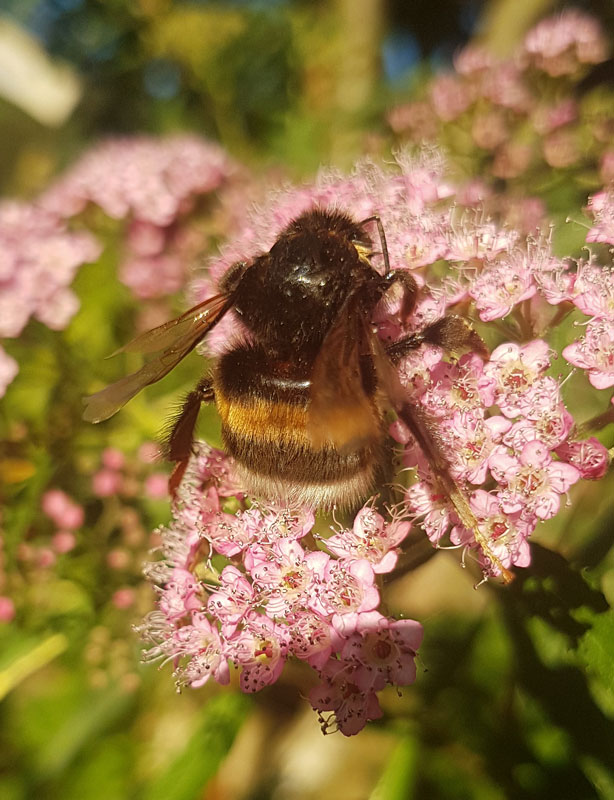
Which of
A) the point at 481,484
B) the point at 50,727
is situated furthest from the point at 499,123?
the point at 50,727

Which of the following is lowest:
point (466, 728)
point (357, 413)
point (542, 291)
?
point (466, 728)

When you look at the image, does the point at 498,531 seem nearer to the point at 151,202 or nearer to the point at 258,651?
the point at 258,651

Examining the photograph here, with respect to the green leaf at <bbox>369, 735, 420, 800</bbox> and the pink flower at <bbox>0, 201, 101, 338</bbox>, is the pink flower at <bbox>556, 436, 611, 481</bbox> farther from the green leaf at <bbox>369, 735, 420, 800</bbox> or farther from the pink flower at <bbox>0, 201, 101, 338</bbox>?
the pink flower at <bbox>0, 201, 101, 338</bbox>

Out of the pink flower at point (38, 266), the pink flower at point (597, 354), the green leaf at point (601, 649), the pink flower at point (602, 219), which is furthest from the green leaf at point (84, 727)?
the pink flower at point (602, 219)

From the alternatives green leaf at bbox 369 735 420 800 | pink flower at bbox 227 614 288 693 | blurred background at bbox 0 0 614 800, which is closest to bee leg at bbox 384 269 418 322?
blurred background at bbox 0 0 614 800

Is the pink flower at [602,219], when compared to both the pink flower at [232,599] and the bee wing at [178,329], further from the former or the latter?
the pink flower at [232,599]

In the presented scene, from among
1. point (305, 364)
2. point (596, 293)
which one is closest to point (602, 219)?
point (596, 293)

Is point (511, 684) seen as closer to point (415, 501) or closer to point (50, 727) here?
point (415, 501)
